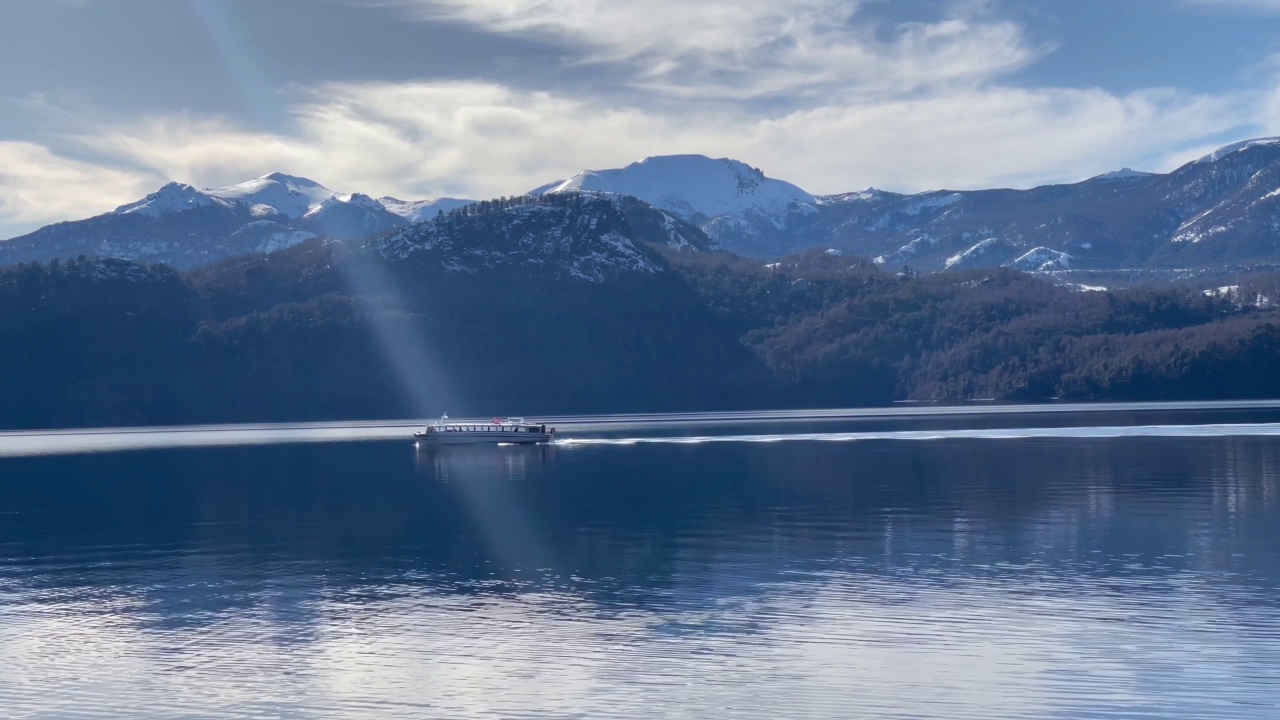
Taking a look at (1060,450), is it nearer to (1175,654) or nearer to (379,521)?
(379,521)

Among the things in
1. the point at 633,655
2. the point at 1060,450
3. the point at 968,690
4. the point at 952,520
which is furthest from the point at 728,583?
the point at 1060,450

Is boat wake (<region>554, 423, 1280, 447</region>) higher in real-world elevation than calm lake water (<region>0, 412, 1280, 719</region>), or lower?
higher

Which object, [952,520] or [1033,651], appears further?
[952,520]

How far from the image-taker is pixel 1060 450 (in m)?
151

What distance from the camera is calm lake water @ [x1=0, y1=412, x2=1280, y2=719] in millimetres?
43750

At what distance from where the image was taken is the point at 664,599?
60000 mm

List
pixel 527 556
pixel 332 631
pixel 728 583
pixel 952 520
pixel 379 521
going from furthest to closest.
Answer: pixel 379 521, pixel 952 520, pixel 527 556, pixel 728 583, pixel 332 631

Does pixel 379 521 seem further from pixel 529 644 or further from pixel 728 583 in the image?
pixel 529 644

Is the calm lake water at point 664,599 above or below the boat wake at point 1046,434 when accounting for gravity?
below

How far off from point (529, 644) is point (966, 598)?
19980 mm

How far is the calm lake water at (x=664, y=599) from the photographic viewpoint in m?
43.8

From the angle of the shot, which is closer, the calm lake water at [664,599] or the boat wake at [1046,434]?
the calm lake water at [664,599]

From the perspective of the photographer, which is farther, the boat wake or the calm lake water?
the boat wake

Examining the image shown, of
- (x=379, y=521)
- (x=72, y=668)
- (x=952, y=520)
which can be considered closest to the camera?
(x=72, y=668)
